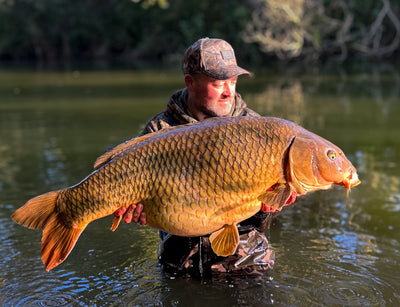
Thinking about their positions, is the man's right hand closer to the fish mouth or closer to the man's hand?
the man's hand

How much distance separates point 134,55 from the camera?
38812 millimetres

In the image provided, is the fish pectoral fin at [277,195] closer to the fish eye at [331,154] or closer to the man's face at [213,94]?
the fish eye at [331,154]

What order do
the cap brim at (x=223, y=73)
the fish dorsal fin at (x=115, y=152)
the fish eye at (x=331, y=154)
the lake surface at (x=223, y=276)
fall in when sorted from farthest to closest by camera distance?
the lake surface at (x=223, y=276)
the cap brim at (x=223, y=73)
the fish dorsal fin at (x=115, y=152)
the fish eye at (x=331, y=154)

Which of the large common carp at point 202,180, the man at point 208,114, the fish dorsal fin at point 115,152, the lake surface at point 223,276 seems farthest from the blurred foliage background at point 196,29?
the large common carp at point 202,180

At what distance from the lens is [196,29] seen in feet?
98.9

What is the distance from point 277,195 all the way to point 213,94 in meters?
0.85

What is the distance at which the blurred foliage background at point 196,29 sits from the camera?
22938 mm

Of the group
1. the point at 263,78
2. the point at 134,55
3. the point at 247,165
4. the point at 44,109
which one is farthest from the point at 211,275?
the point at 134,55

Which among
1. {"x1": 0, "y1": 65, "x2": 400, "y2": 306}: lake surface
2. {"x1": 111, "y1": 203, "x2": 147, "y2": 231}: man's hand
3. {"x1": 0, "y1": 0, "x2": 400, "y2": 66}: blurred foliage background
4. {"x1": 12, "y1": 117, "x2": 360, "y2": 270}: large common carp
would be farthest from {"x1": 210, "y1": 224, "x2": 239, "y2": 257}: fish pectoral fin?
{"x1": 0, "y1": 0, "x2": 400, "y2": 66}: blurred foliage background

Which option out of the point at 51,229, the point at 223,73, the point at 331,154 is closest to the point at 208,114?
the point at 223,73

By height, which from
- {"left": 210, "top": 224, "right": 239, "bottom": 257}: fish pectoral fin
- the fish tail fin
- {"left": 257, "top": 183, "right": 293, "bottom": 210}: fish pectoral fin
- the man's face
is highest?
the man's face

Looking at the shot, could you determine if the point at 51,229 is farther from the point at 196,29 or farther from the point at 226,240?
the point at 196,29

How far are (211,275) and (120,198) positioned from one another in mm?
991

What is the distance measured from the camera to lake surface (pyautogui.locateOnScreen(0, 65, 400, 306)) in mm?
3375
